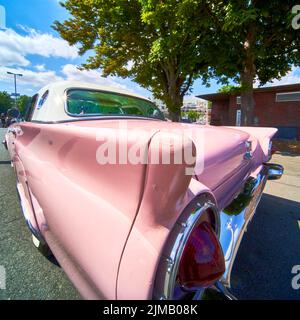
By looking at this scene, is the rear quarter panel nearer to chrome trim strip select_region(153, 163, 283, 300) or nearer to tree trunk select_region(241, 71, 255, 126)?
chrome trim strip select_region(153, 163, 283, 300)

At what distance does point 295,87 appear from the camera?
15062 mm

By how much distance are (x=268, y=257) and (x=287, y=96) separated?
58.0 ft

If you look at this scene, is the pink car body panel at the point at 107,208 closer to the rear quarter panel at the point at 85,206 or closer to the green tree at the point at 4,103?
the rear quarter panel at the point at 85,206

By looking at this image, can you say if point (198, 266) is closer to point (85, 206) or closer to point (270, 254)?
point (85, 206)

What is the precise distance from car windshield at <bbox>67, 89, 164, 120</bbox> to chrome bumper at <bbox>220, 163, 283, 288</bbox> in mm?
1429

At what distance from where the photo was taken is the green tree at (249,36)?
7.03 meters

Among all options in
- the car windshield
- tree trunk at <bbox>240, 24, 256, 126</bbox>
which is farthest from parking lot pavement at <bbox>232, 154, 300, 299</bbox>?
tree trunk at <bbox>240, 24, 256, 126</bbox>

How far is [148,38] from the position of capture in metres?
11.3

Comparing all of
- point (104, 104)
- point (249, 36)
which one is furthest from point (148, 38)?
point (104, 104)

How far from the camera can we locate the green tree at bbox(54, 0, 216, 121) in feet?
26.8
